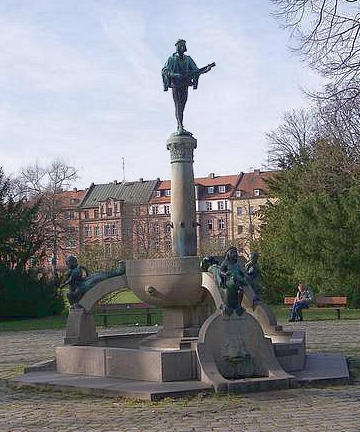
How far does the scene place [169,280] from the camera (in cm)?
1421

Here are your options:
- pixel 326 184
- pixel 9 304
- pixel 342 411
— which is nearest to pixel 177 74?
pixel 342 411

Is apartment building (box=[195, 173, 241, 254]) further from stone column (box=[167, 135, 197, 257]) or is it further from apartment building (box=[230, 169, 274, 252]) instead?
stone column (box=[167, 135, 197, 257])

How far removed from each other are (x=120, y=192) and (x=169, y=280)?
100155 mm

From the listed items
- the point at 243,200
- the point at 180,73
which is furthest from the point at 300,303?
the point at 243,200

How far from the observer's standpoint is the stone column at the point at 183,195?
1525cm

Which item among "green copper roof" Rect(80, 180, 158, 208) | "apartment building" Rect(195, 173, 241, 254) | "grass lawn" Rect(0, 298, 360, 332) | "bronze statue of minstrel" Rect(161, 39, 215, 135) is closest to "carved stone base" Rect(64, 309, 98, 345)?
"bronze statue of minstrel" Rect(161, 39, 215, 135)

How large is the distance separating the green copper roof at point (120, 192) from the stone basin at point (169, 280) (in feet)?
318

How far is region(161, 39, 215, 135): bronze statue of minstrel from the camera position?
1594 cm

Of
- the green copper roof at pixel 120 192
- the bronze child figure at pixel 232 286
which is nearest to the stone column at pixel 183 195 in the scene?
the bronze child figure at pixel 232 286

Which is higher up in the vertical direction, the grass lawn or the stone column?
the stone column

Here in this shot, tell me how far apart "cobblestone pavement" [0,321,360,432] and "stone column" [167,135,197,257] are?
392 centimetres

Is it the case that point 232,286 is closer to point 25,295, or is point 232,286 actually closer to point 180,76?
point 180,76

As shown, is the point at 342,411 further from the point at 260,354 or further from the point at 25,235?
the point at 25,235

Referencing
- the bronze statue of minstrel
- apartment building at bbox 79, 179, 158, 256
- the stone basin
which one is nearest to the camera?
the stone basin
